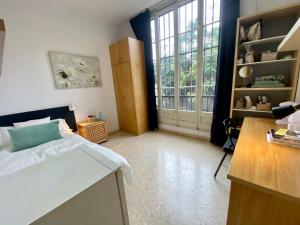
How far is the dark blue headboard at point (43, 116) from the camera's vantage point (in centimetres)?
213

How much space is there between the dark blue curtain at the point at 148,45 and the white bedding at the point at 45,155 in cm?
186

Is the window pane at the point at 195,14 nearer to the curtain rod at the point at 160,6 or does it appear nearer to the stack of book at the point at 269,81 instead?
the curtain rod at the point at 160,6

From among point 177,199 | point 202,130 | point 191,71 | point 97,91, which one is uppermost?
point 191,71

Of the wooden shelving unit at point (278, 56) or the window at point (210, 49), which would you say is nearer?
the wooden shelving unit at point (278, 56)

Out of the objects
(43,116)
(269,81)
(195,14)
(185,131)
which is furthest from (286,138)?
(43,116)

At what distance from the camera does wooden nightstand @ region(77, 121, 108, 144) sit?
280 centimetres

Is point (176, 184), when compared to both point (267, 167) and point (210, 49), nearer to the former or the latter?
point (267, 167)

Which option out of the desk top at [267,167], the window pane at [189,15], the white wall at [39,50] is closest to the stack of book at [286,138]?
the desk top at [267,167]

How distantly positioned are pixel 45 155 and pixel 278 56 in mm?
3068

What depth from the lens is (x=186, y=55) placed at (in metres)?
2.77

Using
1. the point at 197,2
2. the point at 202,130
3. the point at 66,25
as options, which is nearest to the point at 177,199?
the point at 202,130

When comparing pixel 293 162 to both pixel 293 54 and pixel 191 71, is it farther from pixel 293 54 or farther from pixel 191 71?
pixel 191 71

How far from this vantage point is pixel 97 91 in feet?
10.7

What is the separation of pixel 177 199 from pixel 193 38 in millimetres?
2621
